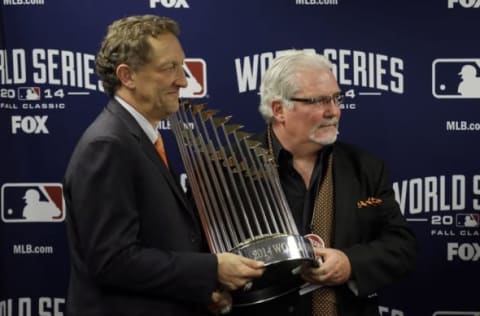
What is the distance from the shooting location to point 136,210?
151 centimetres

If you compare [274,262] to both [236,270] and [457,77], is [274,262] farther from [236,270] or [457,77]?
[457,77]

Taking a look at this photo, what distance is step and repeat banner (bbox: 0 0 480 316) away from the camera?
2416 mm

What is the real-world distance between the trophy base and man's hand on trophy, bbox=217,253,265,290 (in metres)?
0.02

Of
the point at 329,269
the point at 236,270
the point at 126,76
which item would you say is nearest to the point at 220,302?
the point at 236,270

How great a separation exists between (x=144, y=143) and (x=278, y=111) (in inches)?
17.9

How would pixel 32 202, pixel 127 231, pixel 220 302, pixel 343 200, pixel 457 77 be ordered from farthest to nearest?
1. pixel 32 202
2. pixel 457 77
3. pixel 343 200
4. pixel 220 302
5. pixel 127 231

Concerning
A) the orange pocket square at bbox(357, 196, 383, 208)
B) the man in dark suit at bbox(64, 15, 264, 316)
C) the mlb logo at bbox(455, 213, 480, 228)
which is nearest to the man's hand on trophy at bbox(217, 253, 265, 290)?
the man in dark suit at bbox(64, 15, 264, 316)

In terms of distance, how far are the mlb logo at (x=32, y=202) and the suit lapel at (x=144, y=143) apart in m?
1.06

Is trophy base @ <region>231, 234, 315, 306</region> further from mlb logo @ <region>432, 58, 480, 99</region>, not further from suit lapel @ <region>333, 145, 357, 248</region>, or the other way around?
mlb logo @ <region>432, 58, 480, 99</region>

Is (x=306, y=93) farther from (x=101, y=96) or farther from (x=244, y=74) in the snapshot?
(x=101, y=96)

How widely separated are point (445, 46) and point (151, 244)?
4.32 ft

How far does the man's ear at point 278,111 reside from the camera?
6.18 feet

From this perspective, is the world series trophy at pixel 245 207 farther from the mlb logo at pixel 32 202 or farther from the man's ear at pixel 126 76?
the mlb logo at pixel 32 202

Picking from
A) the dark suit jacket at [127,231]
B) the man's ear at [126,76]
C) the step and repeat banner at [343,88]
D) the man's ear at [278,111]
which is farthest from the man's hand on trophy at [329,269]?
the step and repeat banner at [343,88]
